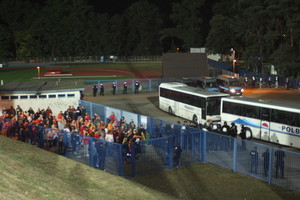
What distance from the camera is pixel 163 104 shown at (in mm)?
32375

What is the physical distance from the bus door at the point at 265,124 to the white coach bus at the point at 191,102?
10.2 ft

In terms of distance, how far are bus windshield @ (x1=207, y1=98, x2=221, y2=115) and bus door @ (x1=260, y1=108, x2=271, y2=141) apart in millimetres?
4570

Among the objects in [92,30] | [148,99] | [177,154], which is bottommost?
[148,99]

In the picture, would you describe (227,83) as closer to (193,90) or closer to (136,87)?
(136,87)

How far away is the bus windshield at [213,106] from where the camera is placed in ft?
85.0

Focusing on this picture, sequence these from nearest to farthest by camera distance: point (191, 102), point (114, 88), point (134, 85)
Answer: point (191, 102) → point (114, 88) → point (134, 85)

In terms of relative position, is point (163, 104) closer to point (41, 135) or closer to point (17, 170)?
point (41, 135)

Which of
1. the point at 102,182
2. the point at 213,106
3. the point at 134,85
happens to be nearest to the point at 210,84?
the point at 134,85

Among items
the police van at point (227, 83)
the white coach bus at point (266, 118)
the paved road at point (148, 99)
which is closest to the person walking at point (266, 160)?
the white coach bus at point (266, 118)

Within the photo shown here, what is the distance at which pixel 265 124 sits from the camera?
21.6 metres

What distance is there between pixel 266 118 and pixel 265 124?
338mm

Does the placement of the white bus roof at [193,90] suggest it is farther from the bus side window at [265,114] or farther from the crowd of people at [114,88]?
the crowd of people at [114,88]

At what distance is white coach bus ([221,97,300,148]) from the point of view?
20.1m

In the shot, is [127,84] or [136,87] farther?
[127,84]
